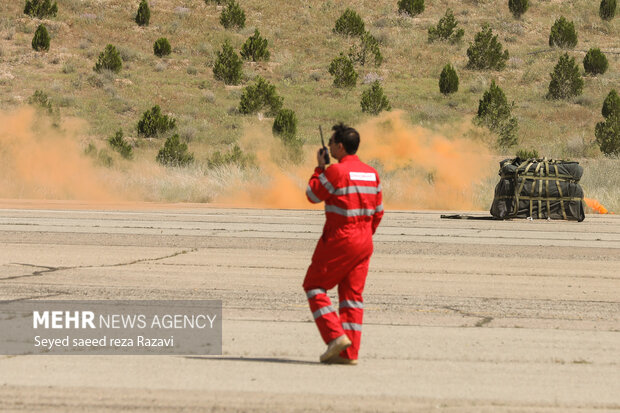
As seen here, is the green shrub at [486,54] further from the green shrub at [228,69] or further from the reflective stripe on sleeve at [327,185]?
the reflective stripe on sleeve at [327,185]

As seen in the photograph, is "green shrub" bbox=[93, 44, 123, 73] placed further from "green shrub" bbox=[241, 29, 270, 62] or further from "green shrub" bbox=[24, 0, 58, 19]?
"green shrub" bbox=[24, 0, 58, 19]

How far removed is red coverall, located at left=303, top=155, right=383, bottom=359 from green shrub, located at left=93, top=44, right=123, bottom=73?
168 feet

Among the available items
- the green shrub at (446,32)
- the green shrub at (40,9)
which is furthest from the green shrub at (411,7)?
the green shrub at (40,9)

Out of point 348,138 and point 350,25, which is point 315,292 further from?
point 350,25

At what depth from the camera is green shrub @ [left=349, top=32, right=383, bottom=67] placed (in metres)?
60.0

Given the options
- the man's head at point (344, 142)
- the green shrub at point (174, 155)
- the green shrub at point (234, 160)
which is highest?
the man's head at point (344, 142)

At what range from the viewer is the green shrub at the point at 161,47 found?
59969mm

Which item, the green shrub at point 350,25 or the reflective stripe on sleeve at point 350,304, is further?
the green shrub at point 350,25

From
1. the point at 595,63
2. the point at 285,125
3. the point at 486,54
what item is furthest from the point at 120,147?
the point at 595,63

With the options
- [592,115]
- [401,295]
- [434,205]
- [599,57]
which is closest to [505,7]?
[599,57]

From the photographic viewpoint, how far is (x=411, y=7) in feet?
233

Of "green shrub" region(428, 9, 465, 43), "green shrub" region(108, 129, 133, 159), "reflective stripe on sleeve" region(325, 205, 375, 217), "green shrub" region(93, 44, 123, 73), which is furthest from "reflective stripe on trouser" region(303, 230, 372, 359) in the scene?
"green shrub" region(428, 9, 465, 43)

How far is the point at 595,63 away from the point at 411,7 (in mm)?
16577

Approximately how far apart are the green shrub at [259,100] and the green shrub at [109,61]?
9640mm
